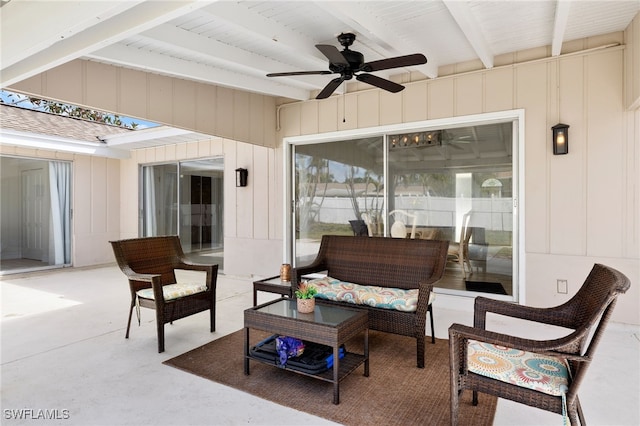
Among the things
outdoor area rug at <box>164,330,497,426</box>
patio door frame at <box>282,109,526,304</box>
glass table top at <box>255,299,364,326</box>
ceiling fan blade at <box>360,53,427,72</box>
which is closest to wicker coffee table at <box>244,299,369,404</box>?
glass table top at <box>255,299,364,326</box>

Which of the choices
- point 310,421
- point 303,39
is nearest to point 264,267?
point 303,39

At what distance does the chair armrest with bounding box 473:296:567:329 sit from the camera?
2.21 m

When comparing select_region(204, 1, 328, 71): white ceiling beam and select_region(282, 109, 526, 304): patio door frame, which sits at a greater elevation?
select_region(204, 1, 328, 71): white ceiling beam

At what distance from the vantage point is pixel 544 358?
1961 mm

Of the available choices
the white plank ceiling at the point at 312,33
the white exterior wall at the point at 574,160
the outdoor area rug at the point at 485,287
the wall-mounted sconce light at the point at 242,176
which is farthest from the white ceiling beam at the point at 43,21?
the outdoor area rug at the point at 485,287

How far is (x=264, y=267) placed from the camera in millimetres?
6133

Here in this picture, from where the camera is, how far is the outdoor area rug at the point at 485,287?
441 cm

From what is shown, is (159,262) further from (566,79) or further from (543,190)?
(566,79)

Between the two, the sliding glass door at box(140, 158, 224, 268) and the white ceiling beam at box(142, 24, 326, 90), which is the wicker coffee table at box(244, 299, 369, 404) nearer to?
the white ceiling beam at box(142, 24, 326, 90)

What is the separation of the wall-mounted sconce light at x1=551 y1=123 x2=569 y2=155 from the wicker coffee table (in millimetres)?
2875

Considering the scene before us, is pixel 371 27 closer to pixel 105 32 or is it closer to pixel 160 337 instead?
pixel 105 32

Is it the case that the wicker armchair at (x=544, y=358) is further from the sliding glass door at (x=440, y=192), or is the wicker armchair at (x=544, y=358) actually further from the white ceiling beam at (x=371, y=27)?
the white ceiling beam at (x=371, y=27)

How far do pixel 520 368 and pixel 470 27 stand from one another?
2.89m

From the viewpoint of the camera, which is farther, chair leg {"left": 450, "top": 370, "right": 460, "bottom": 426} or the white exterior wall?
the white exterior wall
